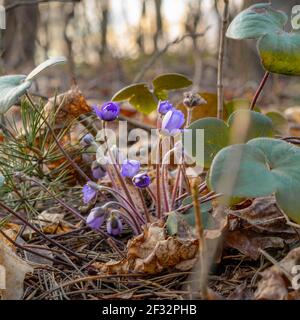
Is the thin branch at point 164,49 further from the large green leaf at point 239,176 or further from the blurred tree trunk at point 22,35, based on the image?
the blurred tree trunk at point 22,35

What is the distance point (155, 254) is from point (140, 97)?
615 millimetres

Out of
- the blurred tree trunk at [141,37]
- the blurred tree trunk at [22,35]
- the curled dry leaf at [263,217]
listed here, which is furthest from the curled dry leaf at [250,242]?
the blurred tree trunk at [141,37]

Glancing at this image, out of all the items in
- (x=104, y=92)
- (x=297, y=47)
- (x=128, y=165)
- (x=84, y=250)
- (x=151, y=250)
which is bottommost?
(x=104, y=92)

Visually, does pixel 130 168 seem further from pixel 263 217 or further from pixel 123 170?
pixel 263 217

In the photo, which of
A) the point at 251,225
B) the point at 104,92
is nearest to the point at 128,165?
the point at 251,225

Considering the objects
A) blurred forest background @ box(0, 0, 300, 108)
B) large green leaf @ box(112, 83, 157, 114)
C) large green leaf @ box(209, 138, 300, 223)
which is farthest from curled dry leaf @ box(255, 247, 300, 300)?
blurred forest background @ box(0, 0, 300, 108)

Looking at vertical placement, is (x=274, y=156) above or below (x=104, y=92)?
above

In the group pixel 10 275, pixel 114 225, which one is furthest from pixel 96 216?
pixel 10 275

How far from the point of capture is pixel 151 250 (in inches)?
45.8

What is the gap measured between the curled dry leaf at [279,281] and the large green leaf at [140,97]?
2.26 ft

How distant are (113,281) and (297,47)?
63 cm
